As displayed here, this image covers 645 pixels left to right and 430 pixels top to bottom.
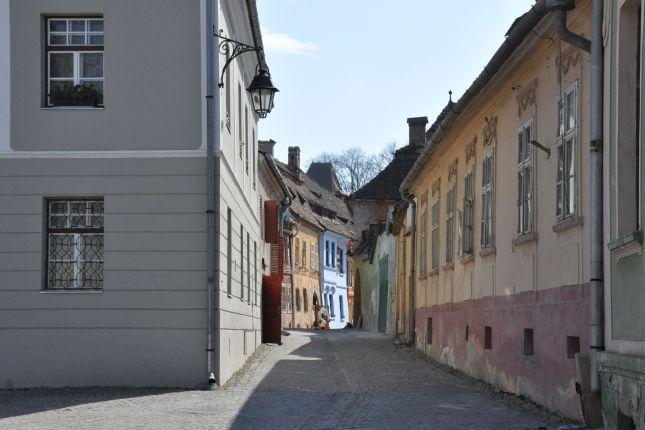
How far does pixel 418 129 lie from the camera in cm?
5047

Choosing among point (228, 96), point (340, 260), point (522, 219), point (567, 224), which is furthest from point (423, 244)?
point (340, 260)

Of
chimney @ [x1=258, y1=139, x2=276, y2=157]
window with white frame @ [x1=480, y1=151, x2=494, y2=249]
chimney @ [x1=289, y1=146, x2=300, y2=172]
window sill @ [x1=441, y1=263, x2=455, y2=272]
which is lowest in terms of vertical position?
window sill @ [x1=441, y1=263, x2=455, y2=272]

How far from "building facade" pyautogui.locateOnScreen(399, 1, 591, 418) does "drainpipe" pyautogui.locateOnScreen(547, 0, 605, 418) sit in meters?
0.75

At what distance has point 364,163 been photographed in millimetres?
83812

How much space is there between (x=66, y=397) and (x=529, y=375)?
634 centimetres

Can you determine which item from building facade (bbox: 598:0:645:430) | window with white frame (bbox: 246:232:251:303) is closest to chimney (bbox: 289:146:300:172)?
window with white frame (bbox: 246:232:251:303)

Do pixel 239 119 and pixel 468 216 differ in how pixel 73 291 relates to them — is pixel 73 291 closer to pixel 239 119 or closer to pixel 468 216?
pixel 239 119

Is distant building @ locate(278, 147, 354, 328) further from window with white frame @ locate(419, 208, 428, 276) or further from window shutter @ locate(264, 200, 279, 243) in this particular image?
window with white frame @ locate(419, 208, 428, 276)

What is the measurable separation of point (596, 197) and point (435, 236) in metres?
14.9

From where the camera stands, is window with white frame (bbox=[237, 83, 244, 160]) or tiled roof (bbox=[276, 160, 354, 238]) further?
tiled roof (bbox=[276, 160, 354, 238])

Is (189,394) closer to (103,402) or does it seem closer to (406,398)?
(103,402)

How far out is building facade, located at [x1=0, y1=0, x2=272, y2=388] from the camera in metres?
16.1

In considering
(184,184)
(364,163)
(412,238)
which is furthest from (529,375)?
(364,163)

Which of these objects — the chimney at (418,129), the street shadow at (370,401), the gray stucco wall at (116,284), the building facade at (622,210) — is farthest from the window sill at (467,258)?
the chimney at (418,129)
